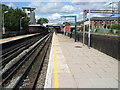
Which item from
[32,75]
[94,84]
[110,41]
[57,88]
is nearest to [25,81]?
[32,75]

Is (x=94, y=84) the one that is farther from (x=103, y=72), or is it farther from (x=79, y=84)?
(x=103, y=72)

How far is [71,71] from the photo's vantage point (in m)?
8.20

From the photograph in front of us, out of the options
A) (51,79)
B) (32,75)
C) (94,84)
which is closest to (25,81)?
(32,75)

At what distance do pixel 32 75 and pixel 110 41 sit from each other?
19.4ft

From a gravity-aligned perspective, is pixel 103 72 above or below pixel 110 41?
below

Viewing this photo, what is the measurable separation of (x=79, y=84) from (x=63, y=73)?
69.1 inches

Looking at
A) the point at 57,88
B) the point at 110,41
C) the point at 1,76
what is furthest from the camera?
the point at 110,41

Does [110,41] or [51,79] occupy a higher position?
[110,41]

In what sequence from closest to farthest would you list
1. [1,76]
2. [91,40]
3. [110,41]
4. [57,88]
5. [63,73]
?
[57,88], [63,73], [1,76], [110,41], [91,40]

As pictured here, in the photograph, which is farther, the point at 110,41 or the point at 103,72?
the point at 110,41

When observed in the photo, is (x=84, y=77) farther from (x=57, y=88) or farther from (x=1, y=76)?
(x=1, y=76)

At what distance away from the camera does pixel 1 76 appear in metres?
8.79

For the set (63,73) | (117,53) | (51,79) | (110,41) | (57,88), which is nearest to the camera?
(57,88)

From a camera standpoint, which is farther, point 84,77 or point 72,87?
point 84,77
